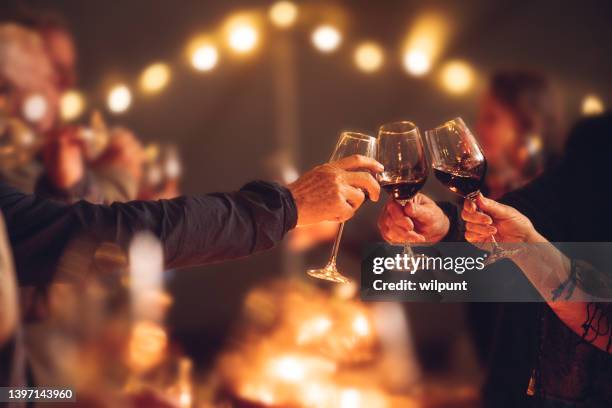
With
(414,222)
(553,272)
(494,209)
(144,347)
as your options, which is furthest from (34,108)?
(553,272)

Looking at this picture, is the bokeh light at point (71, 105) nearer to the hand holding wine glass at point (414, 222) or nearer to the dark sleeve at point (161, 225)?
the dark sleeve at point (161, 225)

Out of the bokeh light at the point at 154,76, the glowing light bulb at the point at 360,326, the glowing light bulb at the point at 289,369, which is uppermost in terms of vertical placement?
the bokeh light at the point at 154,76

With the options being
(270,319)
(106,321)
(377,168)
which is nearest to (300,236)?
(270,319)

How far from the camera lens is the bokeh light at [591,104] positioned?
3.50 metres

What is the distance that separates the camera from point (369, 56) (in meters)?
4.07

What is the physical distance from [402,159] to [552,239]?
37cm

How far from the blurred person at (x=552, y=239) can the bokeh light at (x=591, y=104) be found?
7.41ft

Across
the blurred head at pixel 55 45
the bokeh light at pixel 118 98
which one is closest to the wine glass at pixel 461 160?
the blurred head at pixel 55 45

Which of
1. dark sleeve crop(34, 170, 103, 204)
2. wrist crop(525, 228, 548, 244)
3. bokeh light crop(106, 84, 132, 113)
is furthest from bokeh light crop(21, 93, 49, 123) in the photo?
wrist crop(525, 228, 548, 244)

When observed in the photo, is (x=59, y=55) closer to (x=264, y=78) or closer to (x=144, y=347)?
(x=264, y=78)

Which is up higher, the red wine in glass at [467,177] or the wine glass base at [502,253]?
the red wine in glass at [467,177]

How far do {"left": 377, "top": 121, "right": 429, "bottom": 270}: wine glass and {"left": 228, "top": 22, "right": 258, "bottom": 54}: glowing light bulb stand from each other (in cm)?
266

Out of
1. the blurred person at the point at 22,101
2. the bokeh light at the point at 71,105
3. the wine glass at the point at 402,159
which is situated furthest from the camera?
the bokeh light at the point at 71,105

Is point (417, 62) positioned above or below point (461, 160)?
above
